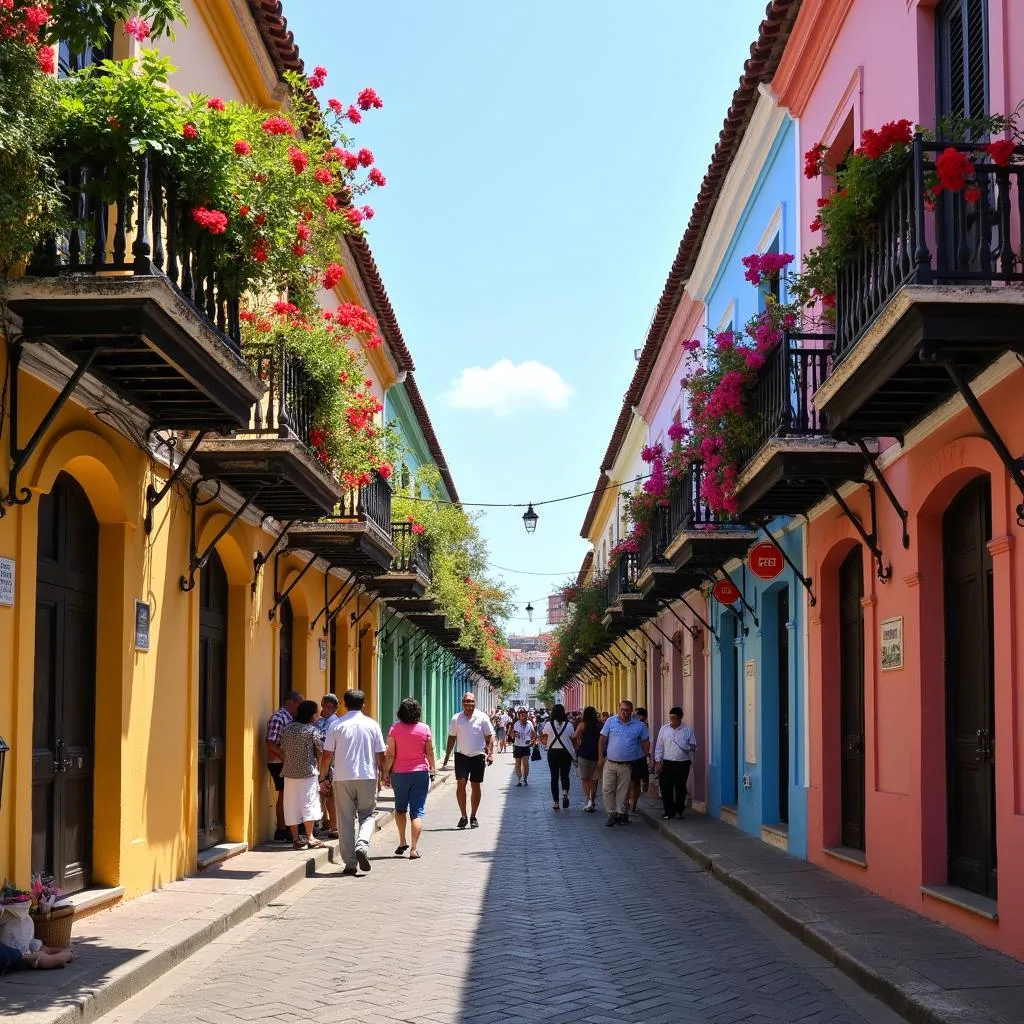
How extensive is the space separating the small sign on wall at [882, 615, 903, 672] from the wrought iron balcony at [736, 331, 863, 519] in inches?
50.2

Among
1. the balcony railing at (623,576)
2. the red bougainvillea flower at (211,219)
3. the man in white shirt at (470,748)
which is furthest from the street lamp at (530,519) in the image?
the red bougainvillea flower at (211,219)

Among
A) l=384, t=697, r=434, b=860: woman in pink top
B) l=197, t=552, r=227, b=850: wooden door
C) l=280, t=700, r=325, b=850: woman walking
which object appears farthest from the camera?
l=384, t=697, r=434, b=860: woman in pink top

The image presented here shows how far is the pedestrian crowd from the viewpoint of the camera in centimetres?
1391

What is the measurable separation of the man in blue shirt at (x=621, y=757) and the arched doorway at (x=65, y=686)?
1048 centimetres

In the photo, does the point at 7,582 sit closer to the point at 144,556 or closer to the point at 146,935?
the point at 146,935

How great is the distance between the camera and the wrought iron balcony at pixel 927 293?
7414 millimetres

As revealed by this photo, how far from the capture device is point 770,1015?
288 inches

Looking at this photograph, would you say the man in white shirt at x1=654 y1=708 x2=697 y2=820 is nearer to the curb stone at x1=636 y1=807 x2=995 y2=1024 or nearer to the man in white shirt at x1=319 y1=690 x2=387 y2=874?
the man in white shirt at x1=319 y1=690 x2=387 y2=874

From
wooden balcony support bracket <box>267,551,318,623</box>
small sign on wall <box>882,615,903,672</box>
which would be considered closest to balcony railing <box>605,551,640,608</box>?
wooden balcony support bracket <box>267,551,318,623</box>

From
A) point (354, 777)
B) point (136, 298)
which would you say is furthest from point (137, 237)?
point (354, 777)

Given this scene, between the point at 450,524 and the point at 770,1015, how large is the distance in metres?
21.4

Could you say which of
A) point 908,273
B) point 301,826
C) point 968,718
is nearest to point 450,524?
point 301,826

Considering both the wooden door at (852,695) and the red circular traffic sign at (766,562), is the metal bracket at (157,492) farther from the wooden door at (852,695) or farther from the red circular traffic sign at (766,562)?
the red circular traffic sign at (766,562)

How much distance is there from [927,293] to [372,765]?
8340 mm
